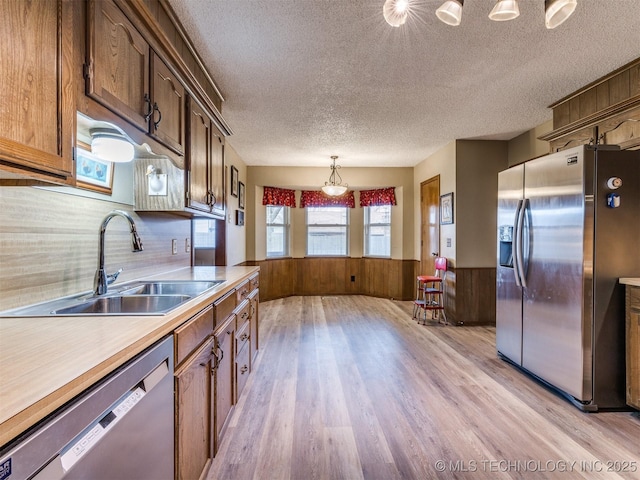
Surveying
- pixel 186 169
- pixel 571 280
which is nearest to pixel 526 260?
pixel 571 280

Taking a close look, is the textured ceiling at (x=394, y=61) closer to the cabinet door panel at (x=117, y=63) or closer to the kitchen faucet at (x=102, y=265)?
the cabinet door panel at (x=117, y=63)

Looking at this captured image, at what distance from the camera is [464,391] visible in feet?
8.05

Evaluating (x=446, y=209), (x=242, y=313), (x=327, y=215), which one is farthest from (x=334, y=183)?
(x=242, y=313)

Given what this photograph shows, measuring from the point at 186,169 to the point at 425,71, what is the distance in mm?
1949

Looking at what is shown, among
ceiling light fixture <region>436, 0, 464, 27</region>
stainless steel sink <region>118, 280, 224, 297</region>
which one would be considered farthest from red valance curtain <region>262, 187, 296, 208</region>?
ceiling light fixture <region>436, 0, 464, 27</region>

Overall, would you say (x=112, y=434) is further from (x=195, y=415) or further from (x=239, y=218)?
(x=239, y=218)

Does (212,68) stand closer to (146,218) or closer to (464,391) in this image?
(146,218)

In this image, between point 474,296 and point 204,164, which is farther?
point 474,296

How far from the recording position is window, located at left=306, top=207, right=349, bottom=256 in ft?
21.7

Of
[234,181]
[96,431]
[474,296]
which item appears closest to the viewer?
[96,431]

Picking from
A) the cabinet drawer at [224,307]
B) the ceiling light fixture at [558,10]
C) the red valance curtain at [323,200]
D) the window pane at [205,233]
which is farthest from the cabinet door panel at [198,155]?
the red valance curtain at [323,200]

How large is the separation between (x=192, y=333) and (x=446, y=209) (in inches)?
164

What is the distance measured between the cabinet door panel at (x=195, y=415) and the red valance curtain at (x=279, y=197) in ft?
15.3

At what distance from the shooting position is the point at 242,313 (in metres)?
2.34
